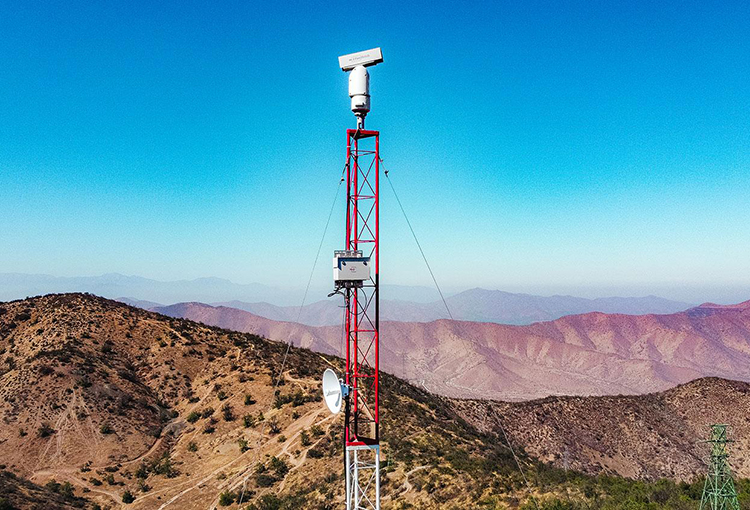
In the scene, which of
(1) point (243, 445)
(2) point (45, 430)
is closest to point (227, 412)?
(1) point (243, 445)

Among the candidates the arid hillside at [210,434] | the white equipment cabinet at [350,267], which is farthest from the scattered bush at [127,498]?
the white equipment cabinet at [350,267]

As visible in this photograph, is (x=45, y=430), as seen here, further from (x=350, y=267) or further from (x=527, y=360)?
(x=527, y=360)

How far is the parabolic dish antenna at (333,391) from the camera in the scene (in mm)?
17047

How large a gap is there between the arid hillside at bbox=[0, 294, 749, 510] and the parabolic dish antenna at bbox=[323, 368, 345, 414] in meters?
8.32

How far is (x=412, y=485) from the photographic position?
24281 millimetres

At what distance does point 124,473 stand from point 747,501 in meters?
33.0

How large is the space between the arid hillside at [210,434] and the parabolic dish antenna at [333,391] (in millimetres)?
8316

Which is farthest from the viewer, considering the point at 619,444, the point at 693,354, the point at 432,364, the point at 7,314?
the point at 693,354

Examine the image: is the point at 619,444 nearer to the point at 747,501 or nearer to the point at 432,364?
the point at 747,501

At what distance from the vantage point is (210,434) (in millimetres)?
33812

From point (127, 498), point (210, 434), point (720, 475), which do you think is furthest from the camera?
point (210, 434)

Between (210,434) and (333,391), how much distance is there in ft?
66.1

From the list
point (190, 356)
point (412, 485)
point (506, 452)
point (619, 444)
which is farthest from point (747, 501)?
point (190, 356)

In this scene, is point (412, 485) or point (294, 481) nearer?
point (412, 485)
